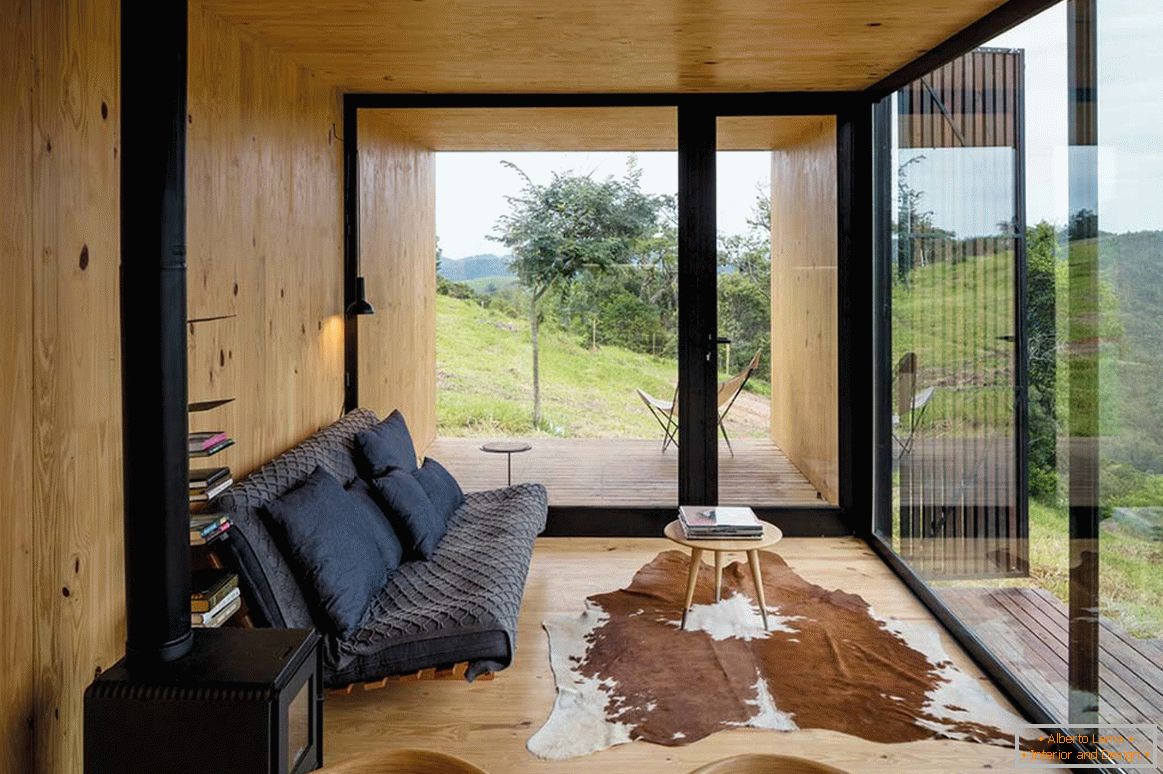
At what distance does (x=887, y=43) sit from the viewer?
3807 millimetres

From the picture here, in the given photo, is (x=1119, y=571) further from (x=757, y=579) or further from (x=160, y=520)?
(x=160, y=520)

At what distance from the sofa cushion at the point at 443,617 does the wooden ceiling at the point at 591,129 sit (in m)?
2.38

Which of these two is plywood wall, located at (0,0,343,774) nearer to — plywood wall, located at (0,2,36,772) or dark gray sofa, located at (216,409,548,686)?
plywood wall, located at (0,2,36,772)

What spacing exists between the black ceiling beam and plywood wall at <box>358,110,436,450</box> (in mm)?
2454

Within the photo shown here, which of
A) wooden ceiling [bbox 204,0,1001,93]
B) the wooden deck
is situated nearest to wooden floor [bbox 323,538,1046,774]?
the wooden deck

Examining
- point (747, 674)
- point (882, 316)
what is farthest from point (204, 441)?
point (882, 316)

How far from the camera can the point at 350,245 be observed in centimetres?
474

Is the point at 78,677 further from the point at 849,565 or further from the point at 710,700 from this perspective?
the point at 849,565

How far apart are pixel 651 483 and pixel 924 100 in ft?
7.91

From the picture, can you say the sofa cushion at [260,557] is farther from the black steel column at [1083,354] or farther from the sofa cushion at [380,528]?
the black steel column at [1083,354]

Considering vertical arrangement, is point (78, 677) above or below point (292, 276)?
below

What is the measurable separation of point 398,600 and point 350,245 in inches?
93.7

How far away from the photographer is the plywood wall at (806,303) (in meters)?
4.91

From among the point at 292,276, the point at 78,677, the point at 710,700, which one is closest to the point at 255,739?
the point at 78,677
